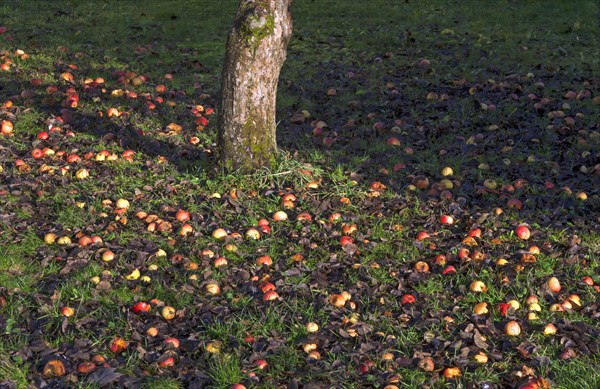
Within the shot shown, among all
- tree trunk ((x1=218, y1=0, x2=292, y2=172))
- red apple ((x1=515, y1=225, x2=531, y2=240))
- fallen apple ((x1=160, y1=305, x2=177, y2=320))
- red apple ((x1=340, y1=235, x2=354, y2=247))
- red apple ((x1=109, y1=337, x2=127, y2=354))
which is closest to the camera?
red apple ((x1=109, y1=337, x2=127, y2=354))

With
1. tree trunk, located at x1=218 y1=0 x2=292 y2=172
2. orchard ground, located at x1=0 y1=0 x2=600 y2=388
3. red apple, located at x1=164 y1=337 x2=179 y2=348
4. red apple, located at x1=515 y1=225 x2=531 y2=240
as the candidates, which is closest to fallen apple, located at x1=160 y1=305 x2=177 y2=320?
orchard ground, located at x1=0 y1=0 x2=600 y2=388

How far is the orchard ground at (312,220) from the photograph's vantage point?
15.3 ft

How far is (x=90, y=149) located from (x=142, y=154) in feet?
1.72

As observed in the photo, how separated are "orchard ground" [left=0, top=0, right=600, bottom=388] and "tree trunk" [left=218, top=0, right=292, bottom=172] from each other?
272 mm

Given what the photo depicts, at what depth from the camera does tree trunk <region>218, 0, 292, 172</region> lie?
6582mm

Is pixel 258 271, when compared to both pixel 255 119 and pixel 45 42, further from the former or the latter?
pixel 45 42

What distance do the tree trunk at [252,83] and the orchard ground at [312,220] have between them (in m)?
0.27

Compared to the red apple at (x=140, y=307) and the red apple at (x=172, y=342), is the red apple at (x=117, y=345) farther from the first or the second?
the red apple at (x=140, y=307)

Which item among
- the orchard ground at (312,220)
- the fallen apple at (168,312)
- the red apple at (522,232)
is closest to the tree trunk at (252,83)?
the orchard ground at (312,220)

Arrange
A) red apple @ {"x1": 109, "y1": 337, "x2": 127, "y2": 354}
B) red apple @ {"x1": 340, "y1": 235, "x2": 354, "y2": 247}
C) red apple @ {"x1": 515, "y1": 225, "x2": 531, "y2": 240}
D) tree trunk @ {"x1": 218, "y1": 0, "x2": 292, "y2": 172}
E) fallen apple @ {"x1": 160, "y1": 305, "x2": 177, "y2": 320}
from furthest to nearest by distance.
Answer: tree trunk @ {"x1": 218, "y1": 0, "x2": 292, "y2": 172} < red apple @ {"x1": 515, "y1": 225, "x2": 531, "y2": 240} < red apple @ {"x1": 340, "y1": 235, "x2": 354, "y2": 247} < fallen apple @ {"x1": 160, "y1": 305, "x2": 177, "y2": 320} < red apple @ {"x1": 109, "y1": 337, "x2": 127, "y2": 354}

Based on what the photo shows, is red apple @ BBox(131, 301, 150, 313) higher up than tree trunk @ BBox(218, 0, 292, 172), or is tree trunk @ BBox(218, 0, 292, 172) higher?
tree trunk @ BBox(218, 0, 292, 172)

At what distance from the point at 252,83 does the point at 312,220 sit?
1.39 metres

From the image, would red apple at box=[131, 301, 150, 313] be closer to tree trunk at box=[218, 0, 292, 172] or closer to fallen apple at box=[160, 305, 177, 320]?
fallen apple at box=[160, 305, 177, 320]

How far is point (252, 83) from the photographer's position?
6684mm
